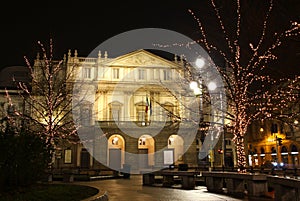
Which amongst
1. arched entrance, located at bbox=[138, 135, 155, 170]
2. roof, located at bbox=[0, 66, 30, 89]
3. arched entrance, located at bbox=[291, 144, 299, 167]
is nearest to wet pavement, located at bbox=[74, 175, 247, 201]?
arched entrance, located at bbox=[138, 135, 155, 170]

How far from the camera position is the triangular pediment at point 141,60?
5338cm

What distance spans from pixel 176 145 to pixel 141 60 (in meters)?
14.6

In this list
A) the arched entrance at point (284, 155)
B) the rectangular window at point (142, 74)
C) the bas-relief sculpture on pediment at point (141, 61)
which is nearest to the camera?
the arched entrance at point (284, 155)

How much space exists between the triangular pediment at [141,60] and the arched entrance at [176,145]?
11701mm

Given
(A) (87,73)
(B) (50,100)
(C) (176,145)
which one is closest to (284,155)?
(C) (176,145)

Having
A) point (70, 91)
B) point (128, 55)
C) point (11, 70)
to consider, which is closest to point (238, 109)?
point (70, 91)

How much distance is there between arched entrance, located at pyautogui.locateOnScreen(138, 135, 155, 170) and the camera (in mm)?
47206

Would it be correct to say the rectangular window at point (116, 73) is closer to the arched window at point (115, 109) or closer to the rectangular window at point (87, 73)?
the rectangular window at point (87, 73)

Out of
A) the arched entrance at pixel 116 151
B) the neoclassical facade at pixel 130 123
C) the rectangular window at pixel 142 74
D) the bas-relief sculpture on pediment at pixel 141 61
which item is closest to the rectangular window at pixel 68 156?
the neoclassical facade at pixel 130 123

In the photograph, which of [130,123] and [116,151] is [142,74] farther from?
[116,151]

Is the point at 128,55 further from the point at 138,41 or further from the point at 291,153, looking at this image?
the point at 291,153

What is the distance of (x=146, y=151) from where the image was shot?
49.7 metres

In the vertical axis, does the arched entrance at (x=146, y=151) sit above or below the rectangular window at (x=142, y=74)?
below

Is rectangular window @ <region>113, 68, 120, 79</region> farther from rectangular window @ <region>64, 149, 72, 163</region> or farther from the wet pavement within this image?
the wet pavement
